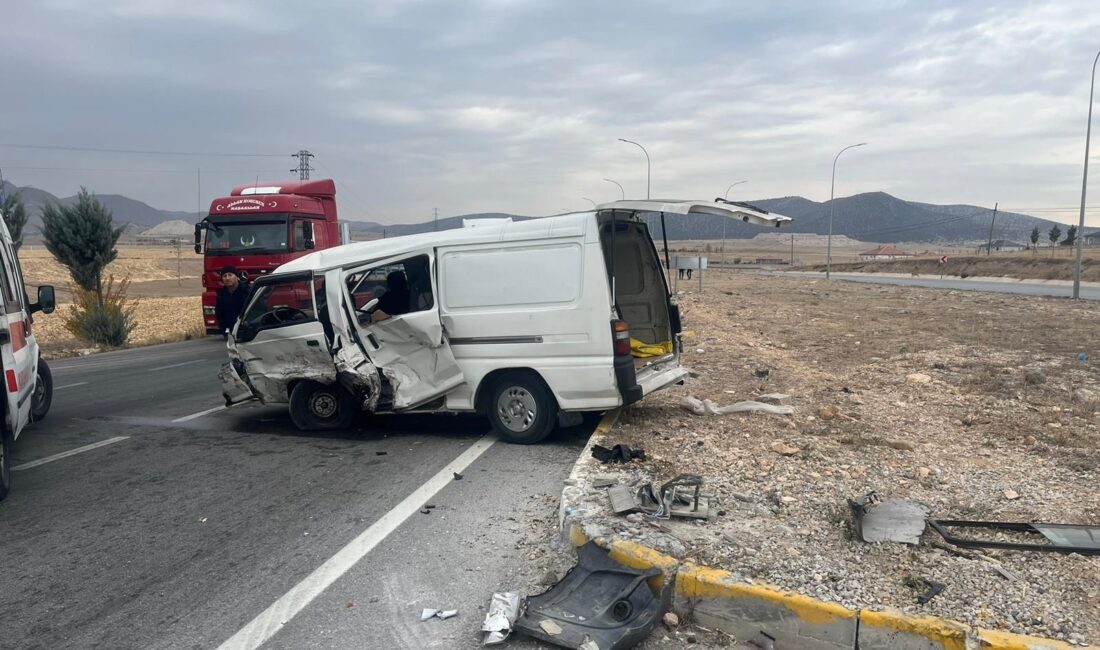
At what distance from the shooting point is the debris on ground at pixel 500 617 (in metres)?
3.72

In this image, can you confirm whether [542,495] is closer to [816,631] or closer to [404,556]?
[404,556]

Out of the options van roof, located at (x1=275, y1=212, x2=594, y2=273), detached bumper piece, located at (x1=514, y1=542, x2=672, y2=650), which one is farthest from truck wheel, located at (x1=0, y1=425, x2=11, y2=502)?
detached bumper piece, located at (x1=514, y1=542, x2=672, y2=650)

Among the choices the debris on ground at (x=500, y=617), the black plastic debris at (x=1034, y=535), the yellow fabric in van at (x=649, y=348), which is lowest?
the debris on ground at (x=500, y=617)

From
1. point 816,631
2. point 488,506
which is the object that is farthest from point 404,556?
point 816,631

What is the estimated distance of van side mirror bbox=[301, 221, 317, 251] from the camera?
17094 millimetres

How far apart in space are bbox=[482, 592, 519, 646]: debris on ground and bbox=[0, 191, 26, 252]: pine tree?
1101 inches

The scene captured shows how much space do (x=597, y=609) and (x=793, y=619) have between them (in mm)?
948

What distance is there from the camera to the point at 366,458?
714cm

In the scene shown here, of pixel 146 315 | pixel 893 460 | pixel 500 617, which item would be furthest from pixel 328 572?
pixel 146 315

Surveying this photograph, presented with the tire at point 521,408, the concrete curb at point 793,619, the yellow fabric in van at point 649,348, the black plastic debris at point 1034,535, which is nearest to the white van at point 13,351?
the tire at point 521,408

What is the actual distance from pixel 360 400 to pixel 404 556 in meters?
3.32

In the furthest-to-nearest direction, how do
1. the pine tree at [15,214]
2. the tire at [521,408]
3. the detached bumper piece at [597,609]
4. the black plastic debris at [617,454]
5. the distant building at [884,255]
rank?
1. the distant building at [884,255]
2. the pine tree at [15,214]
3. the tire at [521,408]
4. the black plastic debris at [617,454]
5. the detached bumper piece at [597,609]

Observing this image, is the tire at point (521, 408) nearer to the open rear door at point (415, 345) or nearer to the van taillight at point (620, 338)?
the open rear door at point (415, 345)

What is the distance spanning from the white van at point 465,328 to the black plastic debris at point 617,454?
80cm
